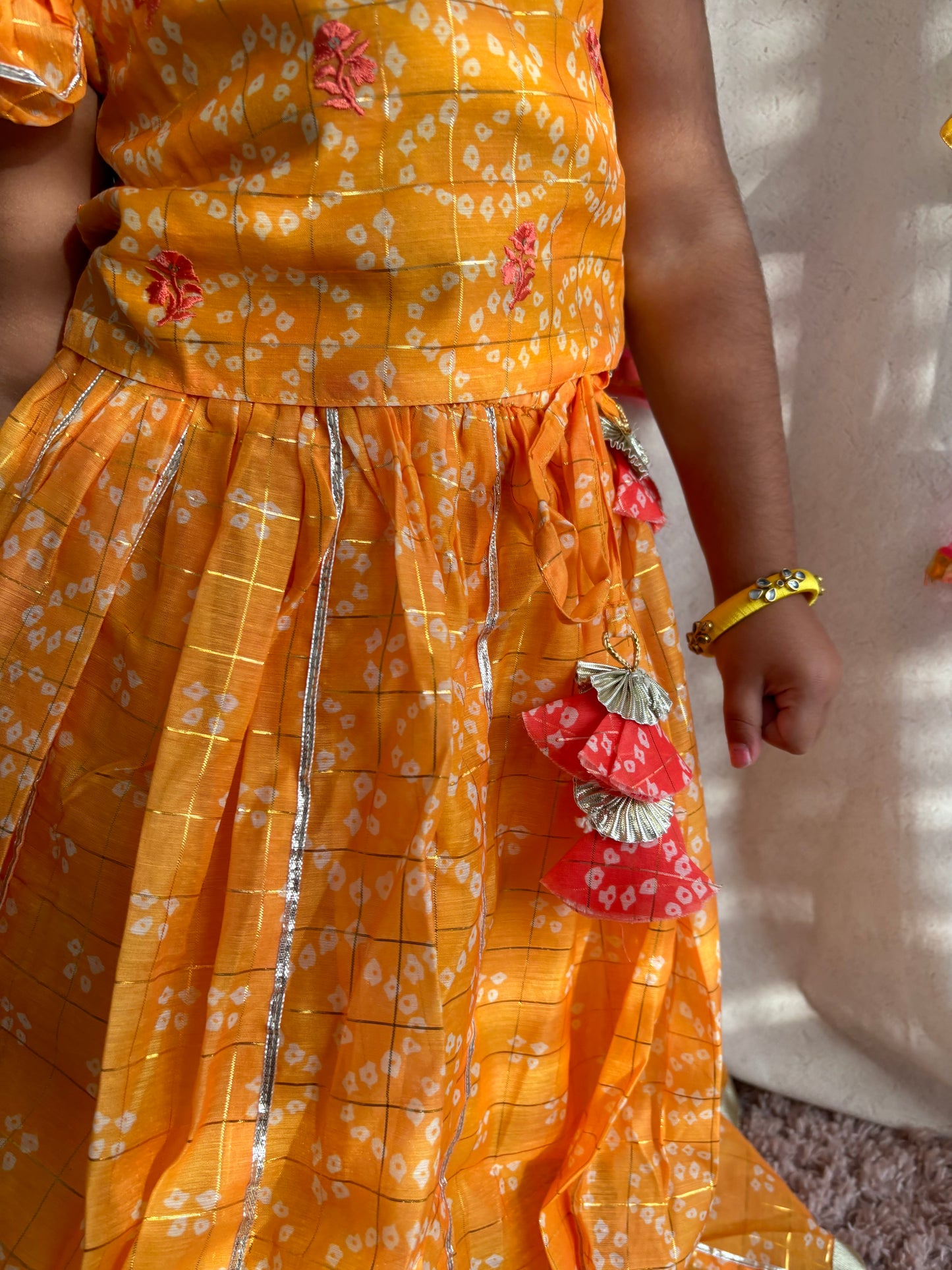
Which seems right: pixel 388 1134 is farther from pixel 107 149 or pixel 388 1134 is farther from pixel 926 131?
pixel 926 131

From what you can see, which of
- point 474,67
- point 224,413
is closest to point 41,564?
point 224,413

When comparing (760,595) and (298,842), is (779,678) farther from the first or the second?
(298,842)

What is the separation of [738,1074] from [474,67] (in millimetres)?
970

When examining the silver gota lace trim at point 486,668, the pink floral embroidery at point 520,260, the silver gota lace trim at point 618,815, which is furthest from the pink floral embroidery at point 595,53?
the silver gota lace trim at point 618,815

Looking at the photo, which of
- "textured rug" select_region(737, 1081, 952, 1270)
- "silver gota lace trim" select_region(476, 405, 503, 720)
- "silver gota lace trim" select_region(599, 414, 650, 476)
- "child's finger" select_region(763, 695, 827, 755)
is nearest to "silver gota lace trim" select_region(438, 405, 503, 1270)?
"silver gota lace trim" select_region(476, 405, 503, 720)

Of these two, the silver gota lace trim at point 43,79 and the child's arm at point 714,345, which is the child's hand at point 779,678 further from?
the silver gota lace trim at point 43,79

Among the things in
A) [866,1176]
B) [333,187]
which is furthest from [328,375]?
[866,1176]

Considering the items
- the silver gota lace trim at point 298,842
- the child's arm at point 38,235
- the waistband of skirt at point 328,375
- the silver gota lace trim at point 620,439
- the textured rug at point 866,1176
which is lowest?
the textured rug at point 866,1176

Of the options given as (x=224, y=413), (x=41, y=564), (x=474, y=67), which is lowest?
(x=41, y=564)

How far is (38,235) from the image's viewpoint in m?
0.71

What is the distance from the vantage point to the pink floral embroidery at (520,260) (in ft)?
2.08

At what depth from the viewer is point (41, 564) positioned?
0.66m

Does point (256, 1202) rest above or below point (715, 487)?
below

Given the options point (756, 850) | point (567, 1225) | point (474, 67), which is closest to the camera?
point (474, 67)
